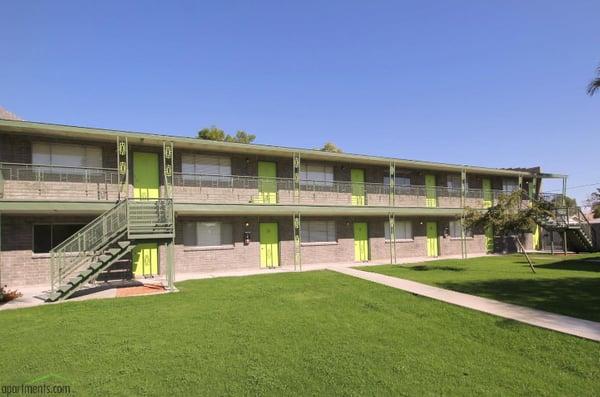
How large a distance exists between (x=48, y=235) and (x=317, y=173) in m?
12.8

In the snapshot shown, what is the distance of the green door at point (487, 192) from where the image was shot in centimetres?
2842

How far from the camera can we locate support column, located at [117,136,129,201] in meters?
15.9

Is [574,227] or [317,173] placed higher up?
[317,173]

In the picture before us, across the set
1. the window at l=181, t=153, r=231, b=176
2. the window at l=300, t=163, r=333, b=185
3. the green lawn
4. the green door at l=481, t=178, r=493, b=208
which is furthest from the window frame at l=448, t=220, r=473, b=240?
the green lawn

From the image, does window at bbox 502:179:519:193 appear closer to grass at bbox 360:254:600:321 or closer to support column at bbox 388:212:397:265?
grass at bbox 360:254:600:321

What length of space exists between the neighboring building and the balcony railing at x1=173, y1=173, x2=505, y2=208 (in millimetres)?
61

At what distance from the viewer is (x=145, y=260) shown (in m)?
17.5

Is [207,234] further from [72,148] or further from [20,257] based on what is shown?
[20,257]

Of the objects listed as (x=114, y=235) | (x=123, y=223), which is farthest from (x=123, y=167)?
(x=114, y=235)

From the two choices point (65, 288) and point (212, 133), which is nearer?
point (65, 288)

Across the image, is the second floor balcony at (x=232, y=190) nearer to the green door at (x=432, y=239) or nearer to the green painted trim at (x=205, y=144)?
the green painted trim at (x=205, y=144)

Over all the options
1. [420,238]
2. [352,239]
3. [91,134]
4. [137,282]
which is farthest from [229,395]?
[420,238]

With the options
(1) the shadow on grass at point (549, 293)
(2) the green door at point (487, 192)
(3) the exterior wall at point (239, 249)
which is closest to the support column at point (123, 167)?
(3) the exterior wall at point (239, 249)

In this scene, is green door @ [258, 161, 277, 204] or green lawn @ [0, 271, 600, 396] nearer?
green lawn @ [0, 271, 600, 396]
